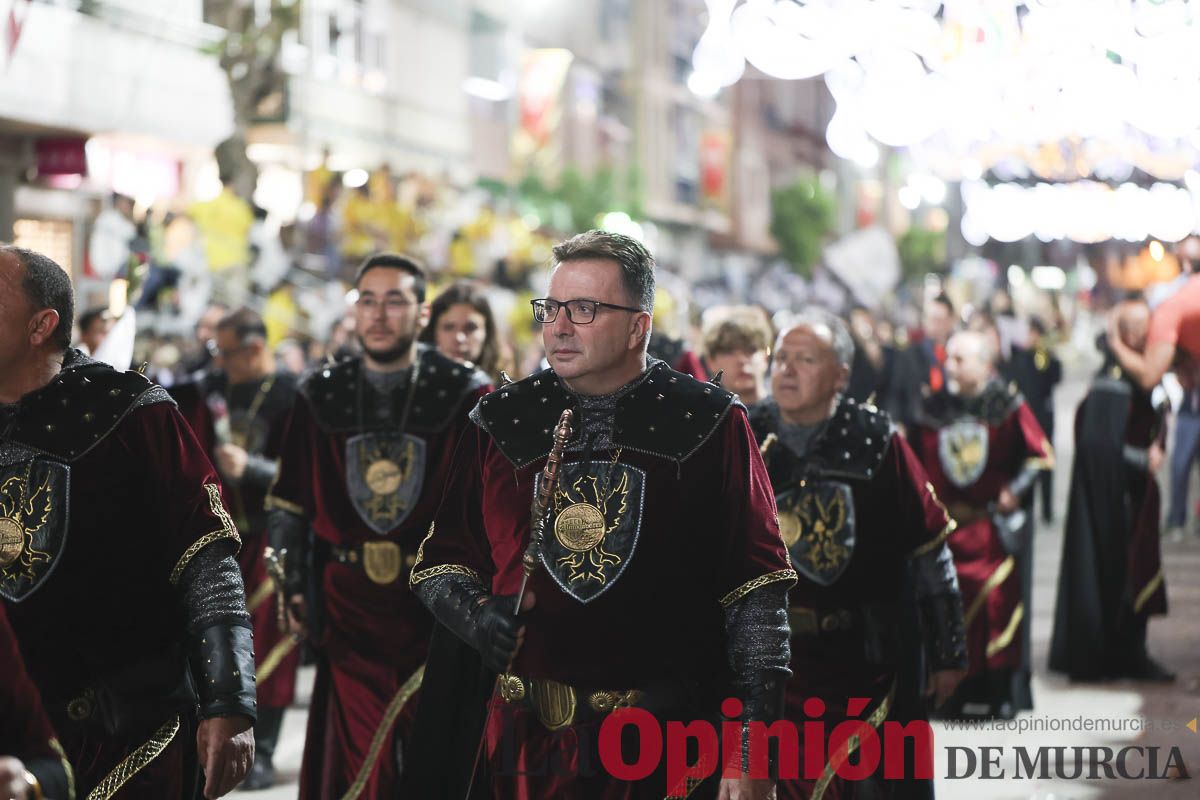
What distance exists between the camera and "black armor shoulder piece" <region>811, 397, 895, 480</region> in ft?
19.8

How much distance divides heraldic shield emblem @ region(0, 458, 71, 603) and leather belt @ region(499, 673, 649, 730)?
3.62 ft

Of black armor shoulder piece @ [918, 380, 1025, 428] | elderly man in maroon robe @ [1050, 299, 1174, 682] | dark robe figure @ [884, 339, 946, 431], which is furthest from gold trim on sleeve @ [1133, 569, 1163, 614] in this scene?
dark robe figure @ [884, 339, 946, 431]

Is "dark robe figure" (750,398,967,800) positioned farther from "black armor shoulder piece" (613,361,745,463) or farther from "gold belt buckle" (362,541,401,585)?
"black armor shoulder piece" (613,361,745,463)

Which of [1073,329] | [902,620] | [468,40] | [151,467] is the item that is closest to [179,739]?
[151,467]

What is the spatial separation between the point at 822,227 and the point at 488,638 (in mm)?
61253

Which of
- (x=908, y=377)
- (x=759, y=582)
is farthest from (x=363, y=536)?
(x=908, y=377)

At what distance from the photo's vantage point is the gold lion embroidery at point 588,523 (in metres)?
4.13

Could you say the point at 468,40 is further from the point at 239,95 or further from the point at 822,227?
the point at 822,227

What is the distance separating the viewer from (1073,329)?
2437 inches

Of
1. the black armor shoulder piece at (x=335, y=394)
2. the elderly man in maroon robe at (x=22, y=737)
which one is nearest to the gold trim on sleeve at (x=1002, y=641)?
the black armor shoulder piece at (x=335, y=394)

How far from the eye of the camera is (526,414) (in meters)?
4.33

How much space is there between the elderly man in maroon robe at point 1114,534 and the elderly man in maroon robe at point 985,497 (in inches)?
46.9

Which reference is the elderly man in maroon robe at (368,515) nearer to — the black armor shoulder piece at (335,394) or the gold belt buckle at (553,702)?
the black armor shoulder piece at (335,394)

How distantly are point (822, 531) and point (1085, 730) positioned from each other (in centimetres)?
419
